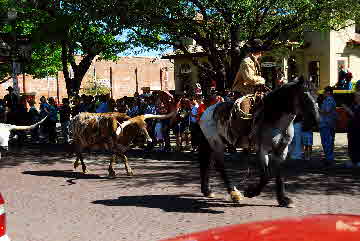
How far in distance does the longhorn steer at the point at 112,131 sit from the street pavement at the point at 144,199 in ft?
2.17

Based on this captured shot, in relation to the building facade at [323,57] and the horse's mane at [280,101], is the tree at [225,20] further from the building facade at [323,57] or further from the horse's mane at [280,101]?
the building facade at [323,57]

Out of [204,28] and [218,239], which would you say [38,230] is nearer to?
[218,239]

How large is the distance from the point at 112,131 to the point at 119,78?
1783 inches

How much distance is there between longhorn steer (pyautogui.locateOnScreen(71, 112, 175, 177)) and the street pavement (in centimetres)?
66

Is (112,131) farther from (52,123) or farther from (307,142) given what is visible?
(52,123)

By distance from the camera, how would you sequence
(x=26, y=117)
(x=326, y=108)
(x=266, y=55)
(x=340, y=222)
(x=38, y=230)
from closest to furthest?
(x=340, y=222), (x=38, y=230), (x=326, y=108), (x=26, y=117), (x=266, y=55)

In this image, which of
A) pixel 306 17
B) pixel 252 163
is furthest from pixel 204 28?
pixel 252 163

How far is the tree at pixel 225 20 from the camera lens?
634 inches

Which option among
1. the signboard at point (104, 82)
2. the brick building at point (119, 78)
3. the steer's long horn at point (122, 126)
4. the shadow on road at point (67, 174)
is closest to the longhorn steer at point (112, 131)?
the steer's long horn at point (122, 126)

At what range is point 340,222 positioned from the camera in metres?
2.72

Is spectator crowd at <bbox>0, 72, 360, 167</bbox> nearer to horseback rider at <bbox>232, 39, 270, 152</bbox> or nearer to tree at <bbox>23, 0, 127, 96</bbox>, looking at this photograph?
horseback rider at <bbox>232, 39, 270, 152</bbox>

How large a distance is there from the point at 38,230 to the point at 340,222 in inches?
192

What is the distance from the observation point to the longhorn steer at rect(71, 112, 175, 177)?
35.0ft

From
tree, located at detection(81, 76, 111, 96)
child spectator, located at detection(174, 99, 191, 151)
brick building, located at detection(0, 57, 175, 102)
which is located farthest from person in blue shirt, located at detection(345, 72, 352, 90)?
tree, located at detection(81, 76, 111, 96)
